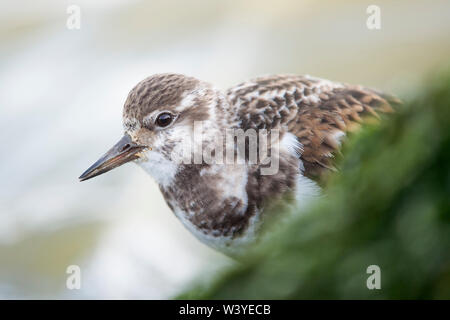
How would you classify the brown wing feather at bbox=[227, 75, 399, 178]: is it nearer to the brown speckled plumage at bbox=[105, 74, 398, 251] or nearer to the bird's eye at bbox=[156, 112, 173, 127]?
the brown speckled plumage at bbox=[105, 74, 398, 251]

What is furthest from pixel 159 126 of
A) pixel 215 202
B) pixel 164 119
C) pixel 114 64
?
pixel 114 64

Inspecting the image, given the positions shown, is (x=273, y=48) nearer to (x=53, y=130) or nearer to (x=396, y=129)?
(x=53, y=130)

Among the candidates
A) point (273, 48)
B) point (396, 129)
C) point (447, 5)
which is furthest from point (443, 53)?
point (396, 129)

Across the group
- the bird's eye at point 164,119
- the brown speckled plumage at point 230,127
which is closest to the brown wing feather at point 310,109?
the brown speckled plumage at point 230,127

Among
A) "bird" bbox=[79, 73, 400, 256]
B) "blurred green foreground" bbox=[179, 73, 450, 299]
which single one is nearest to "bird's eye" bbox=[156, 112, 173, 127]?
"bird" bbox=[79, 73, 400, 256]

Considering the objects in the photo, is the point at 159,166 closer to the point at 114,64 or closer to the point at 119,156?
the point at 119,156
